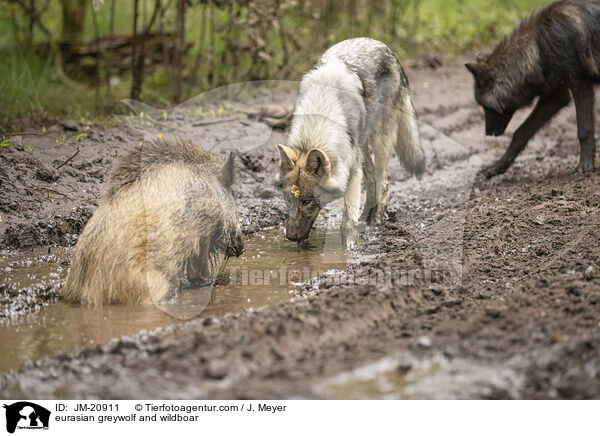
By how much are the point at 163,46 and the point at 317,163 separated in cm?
609

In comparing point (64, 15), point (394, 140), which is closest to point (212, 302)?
point (394, 140)

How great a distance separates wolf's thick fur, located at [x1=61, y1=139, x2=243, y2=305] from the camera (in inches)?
183

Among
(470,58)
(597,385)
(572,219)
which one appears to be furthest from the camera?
(470,58)

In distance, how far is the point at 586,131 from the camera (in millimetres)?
7828

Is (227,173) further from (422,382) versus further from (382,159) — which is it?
(422,382)

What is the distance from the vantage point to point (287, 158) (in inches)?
217

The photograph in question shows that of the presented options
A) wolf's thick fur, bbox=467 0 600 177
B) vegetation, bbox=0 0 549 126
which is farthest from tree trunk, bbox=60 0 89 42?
wolf's thick fur, bbox=467 0 600 177

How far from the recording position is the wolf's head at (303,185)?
5523 mm

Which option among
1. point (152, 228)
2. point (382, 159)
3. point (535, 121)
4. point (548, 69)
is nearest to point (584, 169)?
Result: point (535, 121)

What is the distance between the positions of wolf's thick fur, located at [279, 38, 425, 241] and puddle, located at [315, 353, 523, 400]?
244 centimetres

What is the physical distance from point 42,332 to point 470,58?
12.9 metres

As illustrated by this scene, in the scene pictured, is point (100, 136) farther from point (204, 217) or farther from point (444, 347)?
point (444, 347)

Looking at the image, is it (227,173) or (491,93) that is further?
(491,93)
